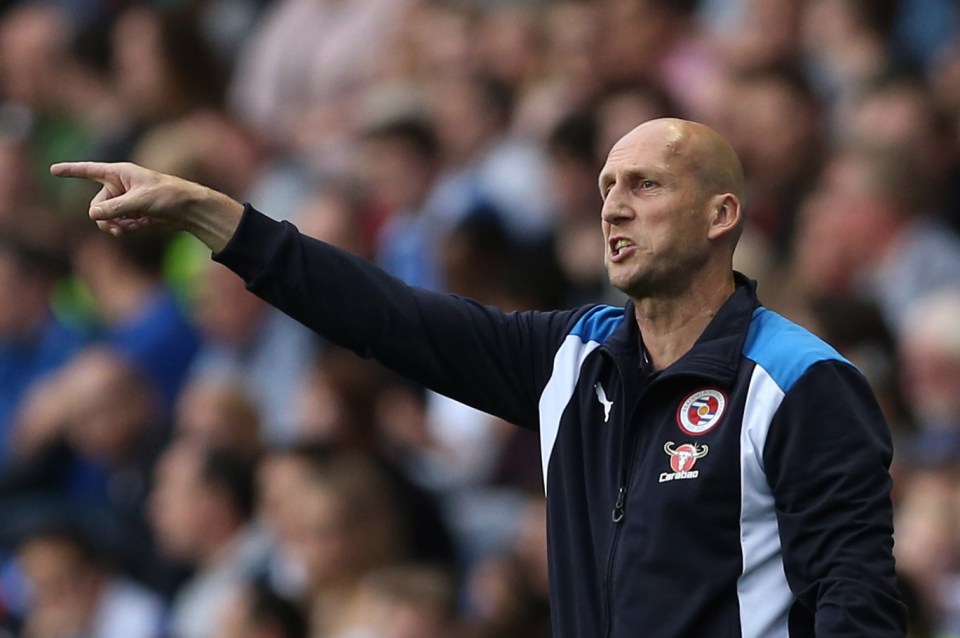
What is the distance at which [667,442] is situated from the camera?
3.74 metres

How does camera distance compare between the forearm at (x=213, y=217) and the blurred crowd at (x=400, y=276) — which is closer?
the forearm at (x=213, y=217)

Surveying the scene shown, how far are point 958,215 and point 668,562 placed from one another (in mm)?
4272

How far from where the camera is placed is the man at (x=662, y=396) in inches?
140

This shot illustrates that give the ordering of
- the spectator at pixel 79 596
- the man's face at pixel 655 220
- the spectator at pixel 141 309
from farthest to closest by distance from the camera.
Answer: the spectator at pixel 141 309 → the spectator at pixel 79 596 → the man's face at pixel 655 220

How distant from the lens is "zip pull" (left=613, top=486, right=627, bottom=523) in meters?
3.78

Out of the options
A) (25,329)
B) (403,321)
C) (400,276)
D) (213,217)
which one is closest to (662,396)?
(403,321)

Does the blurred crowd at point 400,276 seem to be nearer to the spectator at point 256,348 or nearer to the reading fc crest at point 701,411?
the spectator at point 256,348

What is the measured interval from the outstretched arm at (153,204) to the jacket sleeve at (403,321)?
0.13 feet

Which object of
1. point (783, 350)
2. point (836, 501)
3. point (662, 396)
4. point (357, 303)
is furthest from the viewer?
point (357, 303)

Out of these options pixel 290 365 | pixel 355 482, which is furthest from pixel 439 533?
pixel 290 365

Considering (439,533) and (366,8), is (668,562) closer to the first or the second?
(439,533)

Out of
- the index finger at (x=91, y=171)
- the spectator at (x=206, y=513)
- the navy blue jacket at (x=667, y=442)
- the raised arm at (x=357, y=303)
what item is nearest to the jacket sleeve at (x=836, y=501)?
the navy blue jacket at (x=667, y=442)

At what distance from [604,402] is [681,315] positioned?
0.22 m

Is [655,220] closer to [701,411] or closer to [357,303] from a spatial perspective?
[701,411]
